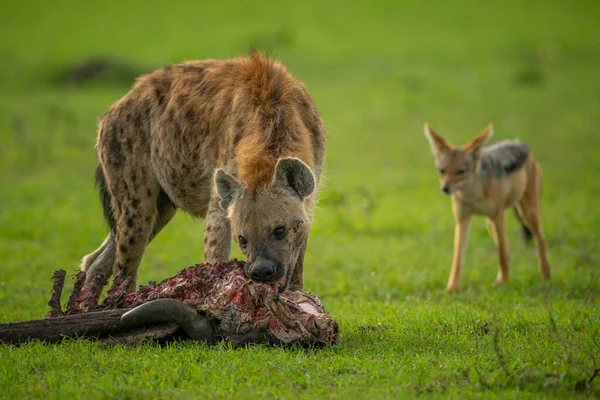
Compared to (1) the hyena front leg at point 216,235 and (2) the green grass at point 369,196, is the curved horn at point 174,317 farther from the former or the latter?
(1) the hyena front leg at point 216,235

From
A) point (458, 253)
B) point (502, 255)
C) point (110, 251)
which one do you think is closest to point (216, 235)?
point (110, 251)

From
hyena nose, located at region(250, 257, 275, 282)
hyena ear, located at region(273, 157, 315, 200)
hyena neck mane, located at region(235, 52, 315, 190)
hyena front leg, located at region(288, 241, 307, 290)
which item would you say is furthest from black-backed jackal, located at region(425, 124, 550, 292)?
hyena nose, located at region(250, 257, 275, 282)

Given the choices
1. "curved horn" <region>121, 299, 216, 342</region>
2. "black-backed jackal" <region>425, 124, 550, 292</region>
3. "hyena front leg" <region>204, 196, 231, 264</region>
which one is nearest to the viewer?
"curved horn" <region>121, 299, 216, 342</region>

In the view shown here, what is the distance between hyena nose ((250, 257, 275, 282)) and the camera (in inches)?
193

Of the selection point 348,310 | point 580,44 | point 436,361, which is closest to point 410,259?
point 348,310

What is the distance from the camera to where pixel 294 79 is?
612cm

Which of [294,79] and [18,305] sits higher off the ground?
[294,79]

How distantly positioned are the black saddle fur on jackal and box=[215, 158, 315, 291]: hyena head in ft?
12.9

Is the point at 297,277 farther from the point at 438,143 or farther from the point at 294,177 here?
the point at 438,143

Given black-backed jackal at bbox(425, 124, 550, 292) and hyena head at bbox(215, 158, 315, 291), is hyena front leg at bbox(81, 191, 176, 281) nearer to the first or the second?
hyena head at bbox(215, 158, 315, 291)

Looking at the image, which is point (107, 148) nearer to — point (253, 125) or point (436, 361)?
point (253, 125)

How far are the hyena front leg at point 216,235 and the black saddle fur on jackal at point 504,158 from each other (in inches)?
150

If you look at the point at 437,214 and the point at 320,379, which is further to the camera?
the point at 437,214

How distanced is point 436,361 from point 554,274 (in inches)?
151
